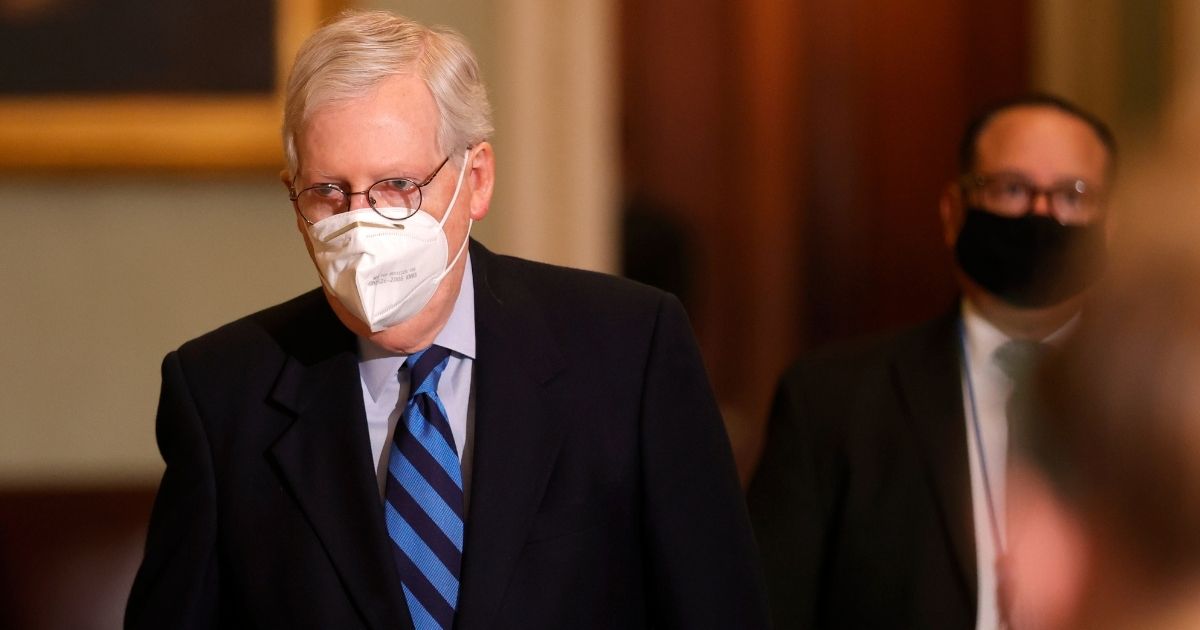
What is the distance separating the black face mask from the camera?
2.59 meters

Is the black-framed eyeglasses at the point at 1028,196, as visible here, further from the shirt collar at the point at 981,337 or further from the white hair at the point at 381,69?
the white hair at the point at 381,69

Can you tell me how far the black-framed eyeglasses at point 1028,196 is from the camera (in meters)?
2.65

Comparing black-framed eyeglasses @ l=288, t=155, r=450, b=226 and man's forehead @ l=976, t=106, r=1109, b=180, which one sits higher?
black-framed eyeglasses @ l=288, t=155, r=450, b=226

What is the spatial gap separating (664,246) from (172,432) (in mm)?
4031

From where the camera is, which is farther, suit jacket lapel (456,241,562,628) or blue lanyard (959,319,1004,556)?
blue lanyard (959,319,1004,556)

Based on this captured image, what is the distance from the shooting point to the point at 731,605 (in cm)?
199

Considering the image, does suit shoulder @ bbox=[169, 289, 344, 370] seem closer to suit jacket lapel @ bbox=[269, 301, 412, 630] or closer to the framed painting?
suit jacket lapel @ bbox=[269, 301, 412, 630]

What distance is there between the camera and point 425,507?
1937mm

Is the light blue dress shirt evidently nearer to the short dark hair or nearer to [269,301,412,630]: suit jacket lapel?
[269,301,412,630]: suit jacket lapel

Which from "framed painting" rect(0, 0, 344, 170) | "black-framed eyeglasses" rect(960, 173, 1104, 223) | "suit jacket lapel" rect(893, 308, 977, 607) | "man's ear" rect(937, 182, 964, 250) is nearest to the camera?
"suit jacket lapel" rect(893, 308, 977, 607)

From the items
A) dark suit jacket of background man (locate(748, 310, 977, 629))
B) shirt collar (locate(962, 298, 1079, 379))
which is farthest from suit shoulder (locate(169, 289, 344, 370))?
shirt collar (locate(962, 298, 1079, 379))

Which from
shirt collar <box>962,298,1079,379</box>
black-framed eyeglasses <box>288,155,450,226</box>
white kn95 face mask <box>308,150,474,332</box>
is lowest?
shirt collar <box>962,298,1079,379</box>

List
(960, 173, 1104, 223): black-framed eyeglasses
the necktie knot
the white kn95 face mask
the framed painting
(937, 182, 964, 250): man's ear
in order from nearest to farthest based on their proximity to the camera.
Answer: the white kn95 face mask, the necktie knot, (960, 173, 1104, 223): black-framed eyeglasses, (937, 182, 964, 250): man's ear, the framed painting

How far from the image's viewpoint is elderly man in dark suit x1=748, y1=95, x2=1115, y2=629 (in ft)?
8.34
